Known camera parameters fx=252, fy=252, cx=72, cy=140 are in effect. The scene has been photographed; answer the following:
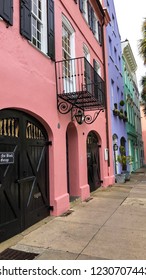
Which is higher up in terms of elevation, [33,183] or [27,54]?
[27,54]

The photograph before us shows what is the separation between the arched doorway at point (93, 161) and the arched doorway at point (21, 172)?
155 inches

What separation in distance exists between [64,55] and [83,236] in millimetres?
5616

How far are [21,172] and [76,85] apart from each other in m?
4.21

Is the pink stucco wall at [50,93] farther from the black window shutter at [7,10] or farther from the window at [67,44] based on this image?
the window at [67,44]

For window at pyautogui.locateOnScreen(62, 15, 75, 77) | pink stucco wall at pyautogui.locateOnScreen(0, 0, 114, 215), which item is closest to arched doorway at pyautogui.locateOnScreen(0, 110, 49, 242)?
pink stucco wall at pyautogui.locateOnScreen(0, 0, 114, 215)

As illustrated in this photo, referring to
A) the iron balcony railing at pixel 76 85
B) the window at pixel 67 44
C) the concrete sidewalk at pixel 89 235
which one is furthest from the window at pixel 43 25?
the concrete sidewalk at pixel 89 235

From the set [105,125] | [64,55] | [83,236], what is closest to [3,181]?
[83,236]

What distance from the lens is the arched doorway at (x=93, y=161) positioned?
10.1 metres

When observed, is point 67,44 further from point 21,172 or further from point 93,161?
point 21,172

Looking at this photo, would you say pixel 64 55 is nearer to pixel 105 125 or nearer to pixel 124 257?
pixel 105 125

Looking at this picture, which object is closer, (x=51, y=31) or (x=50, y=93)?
(x=50, y=93)

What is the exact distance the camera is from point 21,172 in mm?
5223

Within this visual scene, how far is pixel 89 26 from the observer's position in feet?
35.8

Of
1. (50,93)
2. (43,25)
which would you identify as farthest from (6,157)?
(43,25)
